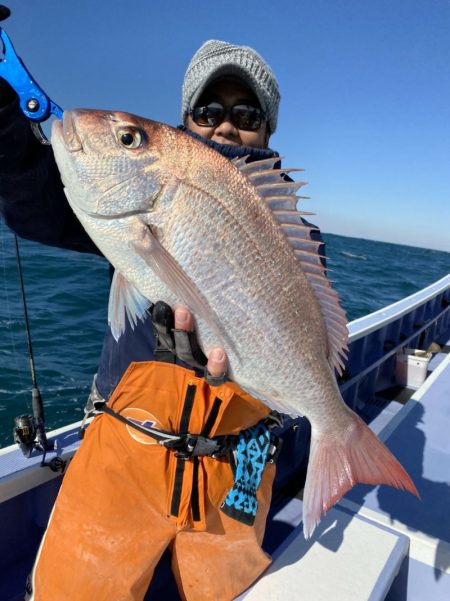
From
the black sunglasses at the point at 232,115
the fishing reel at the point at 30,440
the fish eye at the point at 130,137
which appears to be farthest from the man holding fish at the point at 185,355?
the black sunglasses at the point at 232,115

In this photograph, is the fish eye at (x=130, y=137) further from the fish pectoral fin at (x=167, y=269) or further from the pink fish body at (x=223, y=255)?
the fish pectoral fin at (x=167, y=269)

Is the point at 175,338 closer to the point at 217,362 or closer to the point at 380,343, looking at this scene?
the point at 217,362

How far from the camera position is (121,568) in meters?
1.65

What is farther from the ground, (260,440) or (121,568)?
(260,440)

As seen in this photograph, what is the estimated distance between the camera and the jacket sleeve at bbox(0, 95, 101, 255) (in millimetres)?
1569

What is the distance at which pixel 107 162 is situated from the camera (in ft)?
4.95

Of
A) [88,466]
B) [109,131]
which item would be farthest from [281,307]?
[88,466]

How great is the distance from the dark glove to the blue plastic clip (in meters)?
0.82

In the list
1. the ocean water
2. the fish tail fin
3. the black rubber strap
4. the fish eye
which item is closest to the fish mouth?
the fish eye

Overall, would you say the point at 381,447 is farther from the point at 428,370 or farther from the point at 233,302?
the point at 428,370

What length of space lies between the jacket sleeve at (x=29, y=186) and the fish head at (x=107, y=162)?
20 cm

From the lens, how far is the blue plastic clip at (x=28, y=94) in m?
1.57

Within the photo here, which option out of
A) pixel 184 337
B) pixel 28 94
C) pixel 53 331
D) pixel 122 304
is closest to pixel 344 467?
pixel 184 337

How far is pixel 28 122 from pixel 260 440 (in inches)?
64.3
